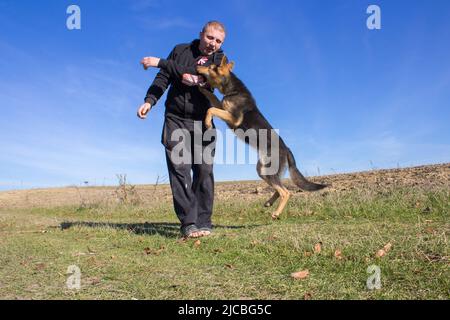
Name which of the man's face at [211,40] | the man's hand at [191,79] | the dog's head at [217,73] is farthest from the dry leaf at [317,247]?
the man's face at [211,40]

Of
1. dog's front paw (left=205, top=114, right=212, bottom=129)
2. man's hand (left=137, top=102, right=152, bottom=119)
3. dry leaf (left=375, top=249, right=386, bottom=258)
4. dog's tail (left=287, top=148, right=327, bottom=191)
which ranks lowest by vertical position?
dry leaf (left=375, top=249, right=386, bottom=258)

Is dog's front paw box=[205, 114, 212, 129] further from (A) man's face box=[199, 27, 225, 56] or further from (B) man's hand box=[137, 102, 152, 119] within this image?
(A) man's face box=[199, 27, 225, 56]

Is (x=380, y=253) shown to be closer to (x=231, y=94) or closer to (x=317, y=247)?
(x=317, y=247)

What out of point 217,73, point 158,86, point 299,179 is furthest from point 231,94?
point 299,179

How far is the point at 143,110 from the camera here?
6.24 metres

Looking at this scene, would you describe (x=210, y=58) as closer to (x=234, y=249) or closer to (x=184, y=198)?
(x=184, y=198)

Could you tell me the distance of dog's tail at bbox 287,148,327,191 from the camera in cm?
697

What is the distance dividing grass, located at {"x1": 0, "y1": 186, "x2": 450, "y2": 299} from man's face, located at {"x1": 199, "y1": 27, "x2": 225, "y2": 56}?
278cm

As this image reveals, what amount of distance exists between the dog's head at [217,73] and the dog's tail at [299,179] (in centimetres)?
161

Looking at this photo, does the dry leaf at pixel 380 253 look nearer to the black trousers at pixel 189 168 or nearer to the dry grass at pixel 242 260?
the dry grass at pixel 242 260

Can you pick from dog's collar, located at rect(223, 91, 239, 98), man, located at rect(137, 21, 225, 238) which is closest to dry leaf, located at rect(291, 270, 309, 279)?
man, located at rect(137, 21, 225, 238)

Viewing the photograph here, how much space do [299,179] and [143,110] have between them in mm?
2785

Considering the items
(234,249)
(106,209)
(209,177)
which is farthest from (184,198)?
(106,209)
